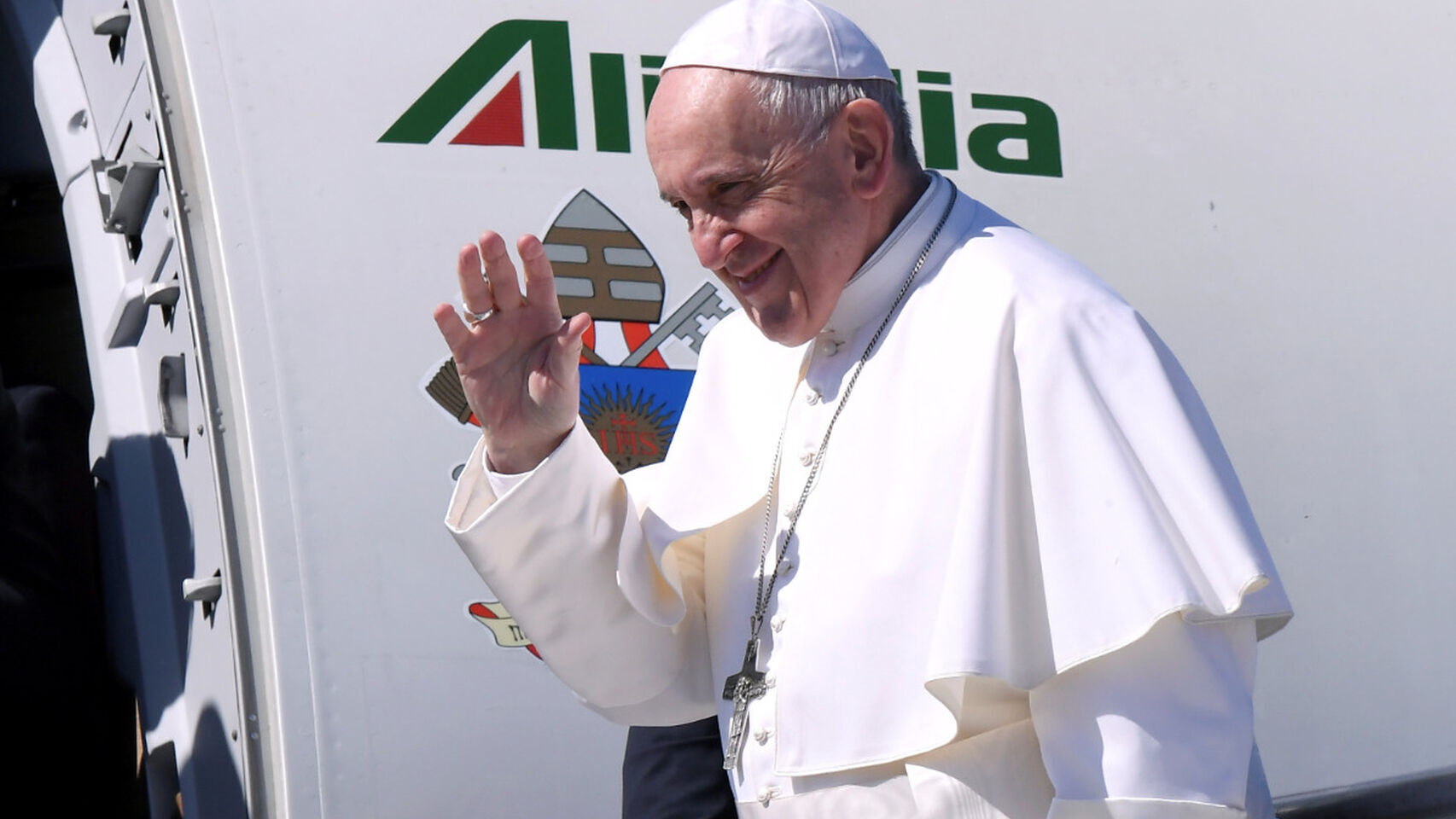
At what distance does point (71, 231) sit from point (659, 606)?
64.6 inches

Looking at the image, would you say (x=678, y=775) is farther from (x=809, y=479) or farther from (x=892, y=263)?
(x=892, y=263)

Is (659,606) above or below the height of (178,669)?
above

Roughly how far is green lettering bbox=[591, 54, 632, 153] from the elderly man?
732 millimetres

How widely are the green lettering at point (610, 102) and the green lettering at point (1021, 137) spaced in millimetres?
641

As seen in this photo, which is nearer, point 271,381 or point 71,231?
point 271,381

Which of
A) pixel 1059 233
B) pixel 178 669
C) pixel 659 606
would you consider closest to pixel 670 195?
pixel 659 606

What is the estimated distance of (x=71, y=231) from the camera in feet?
9.77

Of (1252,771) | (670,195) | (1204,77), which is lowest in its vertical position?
(1252,771)

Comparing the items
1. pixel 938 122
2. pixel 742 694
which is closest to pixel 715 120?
pixel 742 694

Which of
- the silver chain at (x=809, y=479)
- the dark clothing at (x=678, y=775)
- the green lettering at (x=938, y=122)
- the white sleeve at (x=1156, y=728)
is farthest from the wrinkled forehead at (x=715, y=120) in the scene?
the green lettering at (x=938, y=122)

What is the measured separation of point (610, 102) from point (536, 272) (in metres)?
1.00

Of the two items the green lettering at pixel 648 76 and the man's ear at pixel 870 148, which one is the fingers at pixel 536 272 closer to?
the man's ear at pixel 870 148

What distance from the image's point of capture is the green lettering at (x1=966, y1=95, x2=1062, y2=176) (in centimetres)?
295

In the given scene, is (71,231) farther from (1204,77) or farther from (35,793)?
(1204,77)
